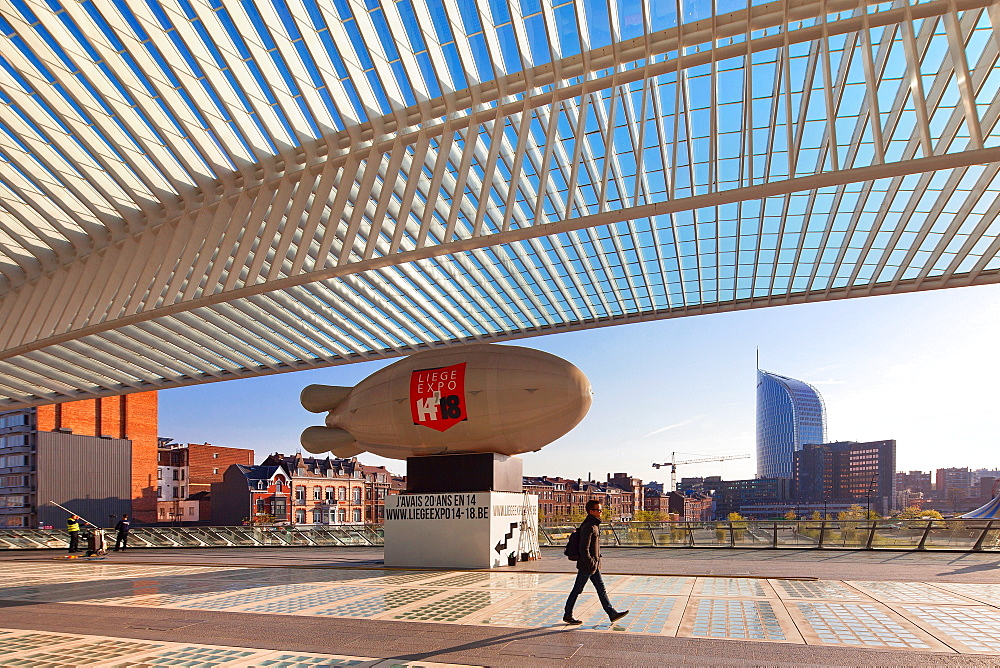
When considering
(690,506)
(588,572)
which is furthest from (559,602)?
(690,506)

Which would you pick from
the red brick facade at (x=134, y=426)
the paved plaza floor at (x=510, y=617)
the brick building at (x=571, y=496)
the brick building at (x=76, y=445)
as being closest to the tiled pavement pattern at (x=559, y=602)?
the paved plaza floor at (x=510, y=617)

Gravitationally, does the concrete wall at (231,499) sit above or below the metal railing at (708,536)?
below

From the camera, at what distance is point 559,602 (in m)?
13.1

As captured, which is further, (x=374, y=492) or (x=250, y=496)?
(x=374, y=492)

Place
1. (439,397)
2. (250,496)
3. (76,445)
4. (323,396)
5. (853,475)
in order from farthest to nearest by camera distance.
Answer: (853,475), (250,496), (76,445), (323,396), (439,397)

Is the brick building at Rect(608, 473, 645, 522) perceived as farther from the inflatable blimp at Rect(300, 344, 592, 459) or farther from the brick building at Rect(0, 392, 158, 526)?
the inflatable blimp at Rect(300, 344, 592, 459)

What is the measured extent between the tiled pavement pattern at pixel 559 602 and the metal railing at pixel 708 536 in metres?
10.8

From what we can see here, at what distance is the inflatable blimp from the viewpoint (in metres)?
19.7

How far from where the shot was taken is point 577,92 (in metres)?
16.6

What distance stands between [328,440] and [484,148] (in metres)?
10.1

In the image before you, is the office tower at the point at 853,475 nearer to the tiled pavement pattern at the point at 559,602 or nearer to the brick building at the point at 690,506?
the brick building at the point at 690,506

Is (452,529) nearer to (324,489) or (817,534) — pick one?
(817,534)

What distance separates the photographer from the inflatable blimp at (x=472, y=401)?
776 inches

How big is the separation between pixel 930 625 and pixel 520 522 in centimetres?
1328
